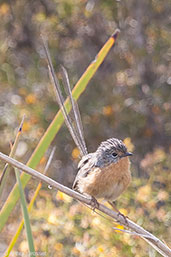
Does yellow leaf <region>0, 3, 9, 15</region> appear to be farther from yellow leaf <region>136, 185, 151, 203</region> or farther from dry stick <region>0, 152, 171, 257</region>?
dry stick <region>0, 152, 171, 257</region>

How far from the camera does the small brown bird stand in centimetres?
311

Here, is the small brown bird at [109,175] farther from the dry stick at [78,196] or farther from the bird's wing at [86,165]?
the dry stick at [78,196]

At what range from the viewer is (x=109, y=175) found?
10.2 feet

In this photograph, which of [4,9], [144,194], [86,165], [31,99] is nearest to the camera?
[86,165]

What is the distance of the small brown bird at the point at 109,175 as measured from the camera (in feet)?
10.2

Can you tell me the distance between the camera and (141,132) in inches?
231

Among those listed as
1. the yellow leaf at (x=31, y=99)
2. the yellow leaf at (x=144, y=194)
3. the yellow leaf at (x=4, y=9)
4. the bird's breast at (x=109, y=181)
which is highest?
the yellow leaf at (x=4, y=9)

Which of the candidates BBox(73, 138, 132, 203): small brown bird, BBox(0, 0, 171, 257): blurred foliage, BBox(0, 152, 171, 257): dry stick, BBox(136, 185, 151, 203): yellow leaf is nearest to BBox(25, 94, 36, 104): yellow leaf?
BBox(0, 0, 171, 257): blurred foliage

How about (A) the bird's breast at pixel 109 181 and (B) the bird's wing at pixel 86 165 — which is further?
(B) the bird's wing at pixel 86 165

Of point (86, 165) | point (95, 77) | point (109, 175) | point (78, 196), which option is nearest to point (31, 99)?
point (95, 77)

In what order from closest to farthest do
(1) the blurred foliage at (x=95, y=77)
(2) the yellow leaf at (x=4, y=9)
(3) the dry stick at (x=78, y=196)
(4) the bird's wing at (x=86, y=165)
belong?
1. (3) the dry stick at (x=78, y=196)
2. (4) the bird's wing at (x=86, y=165)
3. (1) the blurred foliage at (x=95, y=77)
4. (2) the yellow leaf at (x=4, y=9)

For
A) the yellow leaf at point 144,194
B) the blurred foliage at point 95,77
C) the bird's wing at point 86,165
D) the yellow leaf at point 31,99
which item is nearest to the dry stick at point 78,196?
the bird's wing at point 86,165

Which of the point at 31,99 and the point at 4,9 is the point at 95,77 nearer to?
the point at 31,99

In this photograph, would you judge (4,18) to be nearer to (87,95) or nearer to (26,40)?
(26,40)
